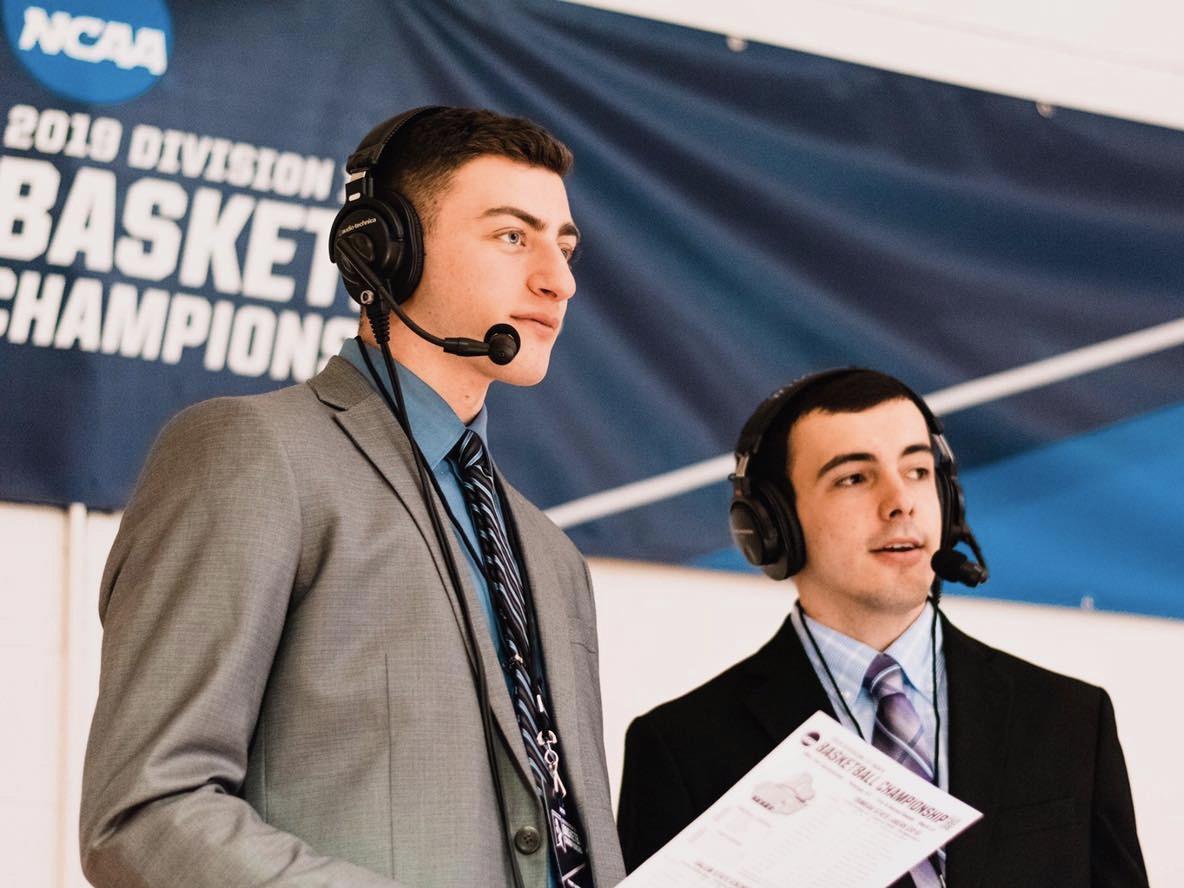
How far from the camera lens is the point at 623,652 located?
2.97 metres

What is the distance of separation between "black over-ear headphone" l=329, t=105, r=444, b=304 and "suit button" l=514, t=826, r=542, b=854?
0.57 metres

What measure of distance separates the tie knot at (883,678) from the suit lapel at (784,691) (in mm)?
64

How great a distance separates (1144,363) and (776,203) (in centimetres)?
85

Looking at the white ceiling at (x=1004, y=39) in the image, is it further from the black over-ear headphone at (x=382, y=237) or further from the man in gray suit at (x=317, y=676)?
the man in gray suit at (x=317, y=676)

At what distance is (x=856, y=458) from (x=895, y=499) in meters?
0.09

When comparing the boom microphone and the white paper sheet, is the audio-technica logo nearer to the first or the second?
the boom microphone

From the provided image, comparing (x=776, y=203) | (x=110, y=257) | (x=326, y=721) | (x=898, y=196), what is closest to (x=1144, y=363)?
(x=898, y=196)

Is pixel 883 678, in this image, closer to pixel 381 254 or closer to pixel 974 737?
pixel 974 737

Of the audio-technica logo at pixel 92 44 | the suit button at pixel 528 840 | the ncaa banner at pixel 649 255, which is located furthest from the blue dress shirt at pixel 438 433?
the audio-technica logo at pixel 92 44

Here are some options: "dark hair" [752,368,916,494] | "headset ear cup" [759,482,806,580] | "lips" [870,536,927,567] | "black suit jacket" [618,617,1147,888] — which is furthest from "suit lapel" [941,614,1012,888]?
"dark hair" [752,368,916,494]

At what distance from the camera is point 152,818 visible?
1.31 metres

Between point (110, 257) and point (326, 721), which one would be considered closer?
point (326, 721)

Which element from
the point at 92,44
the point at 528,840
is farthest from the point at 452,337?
the point at 92,44

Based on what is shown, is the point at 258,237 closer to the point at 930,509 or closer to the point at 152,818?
the point at 930,509
